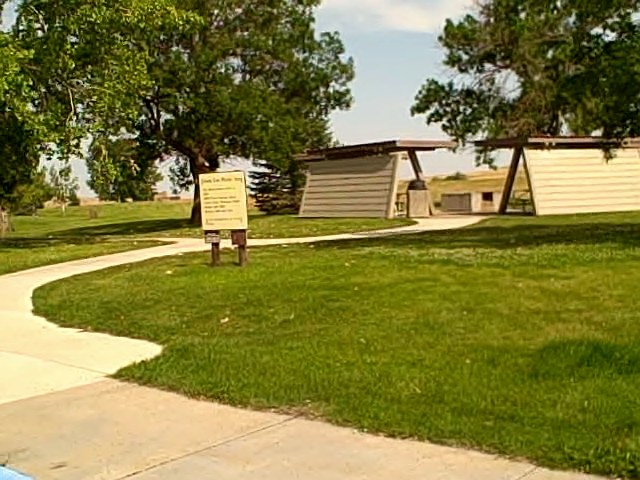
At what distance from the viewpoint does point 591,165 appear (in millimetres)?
31281

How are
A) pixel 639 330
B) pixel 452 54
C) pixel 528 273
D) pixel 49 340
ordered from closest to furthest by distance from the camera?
pixel 639 330 < pixel 49 340 < pixel 528 273 < pixel 452 54

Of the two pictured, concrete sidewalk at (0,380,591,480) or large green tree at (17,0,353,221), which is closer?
concrete sidewalk at (0,380,591,480)

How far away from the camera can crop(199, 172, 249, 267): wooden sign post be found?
1314cm

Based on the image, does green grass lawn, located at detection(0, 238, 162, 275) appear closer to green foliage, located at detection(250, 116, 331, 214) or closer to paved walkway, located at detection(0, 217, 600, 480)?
paved walkway, located at detection(0, 217, 600, 480)

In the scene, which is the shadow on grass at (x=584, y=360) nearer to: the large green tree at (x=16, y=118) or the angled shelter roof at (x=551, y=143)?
the large green tree at (x=16, y=118)

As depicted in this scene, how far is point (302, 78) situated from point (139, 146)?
22.0ft

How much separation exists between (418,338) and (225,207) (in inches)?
253

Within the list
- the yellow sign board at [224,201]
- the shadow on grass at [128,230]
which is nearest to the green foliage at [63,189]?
the shadow on grass at [128,230]

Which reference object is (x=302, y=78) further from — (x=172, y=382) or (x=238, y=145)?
(x=172, y=382)

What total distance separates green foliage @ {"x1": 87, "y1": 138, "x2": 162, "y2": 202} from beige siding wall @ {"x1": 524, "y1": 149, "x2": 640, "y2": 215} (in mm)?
13788

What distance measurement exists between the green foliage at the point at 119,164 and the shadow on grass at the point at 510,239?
5960mm

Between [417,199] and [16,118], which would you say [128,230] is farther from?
[16,118]

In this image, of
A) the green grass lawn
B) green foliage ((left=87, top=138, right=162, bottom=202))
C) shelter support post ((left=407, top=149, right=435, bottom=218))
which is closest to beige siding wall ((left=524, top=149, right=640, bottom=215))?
shelter support post ((left=407, top=149, right=435, bottom=218))

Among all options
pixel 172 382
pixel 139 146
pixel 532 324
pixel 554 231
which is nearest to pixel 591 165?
pixel 554 231
